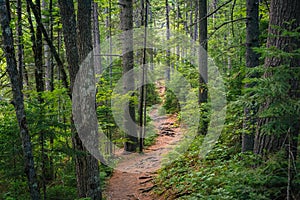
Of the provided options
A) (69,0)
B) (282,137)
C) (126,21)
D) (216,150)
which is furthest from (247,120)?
(126,21)

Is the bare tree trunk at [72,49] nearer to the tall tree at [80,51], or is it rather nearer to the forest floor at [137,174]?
the tall tree at [80,51]

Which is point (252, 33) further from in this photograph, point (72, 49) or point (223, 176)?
point (72, 49)

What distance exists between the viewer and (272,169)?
3547mm

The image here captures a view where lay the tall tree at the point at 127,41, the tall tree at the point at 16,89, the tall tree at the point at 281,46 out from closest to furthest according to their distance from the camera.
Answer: the tall tree at the point at 281,46, the tall tree at the point at 16,89, the tall tree at the point at 127,41

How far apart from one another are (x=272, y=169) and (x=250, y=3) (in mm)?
3632

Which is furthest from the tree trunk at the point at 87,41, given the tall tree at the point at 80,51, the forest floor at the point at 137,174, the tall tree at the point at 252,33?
the tall tree at the point at 252,33

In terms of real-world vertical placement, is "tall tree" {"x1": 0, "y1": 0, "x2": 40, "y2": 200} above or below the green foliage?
above

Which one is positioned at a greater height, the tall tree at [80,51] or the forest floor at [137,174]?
the tall tree at [80,51]

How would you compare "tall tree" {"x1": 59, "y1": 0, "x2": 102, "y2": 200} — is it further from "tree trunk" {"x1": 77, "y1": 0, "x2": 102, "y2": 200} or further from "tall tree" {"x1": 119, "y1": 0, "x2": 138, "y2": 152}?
"tall tree" {"x1": 119, "y1": 0, "x2": 138, "y2": 152}

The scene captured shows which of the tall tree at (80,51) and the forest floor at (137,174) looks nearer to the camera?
the tall tree at (80,51)

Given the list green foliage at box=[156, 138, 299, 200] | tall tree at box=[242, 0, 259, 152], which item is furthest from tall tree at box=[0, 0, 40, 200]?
tall tree at box=[242, 0, 259, 152]

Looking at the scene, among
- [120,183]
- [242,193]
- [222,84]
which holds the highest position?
[222,84]

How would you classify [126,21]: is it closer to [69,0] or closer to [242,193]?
[69,0]

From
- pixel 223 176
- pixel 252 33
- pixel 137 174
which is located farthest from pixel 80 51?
pixel 137 174
